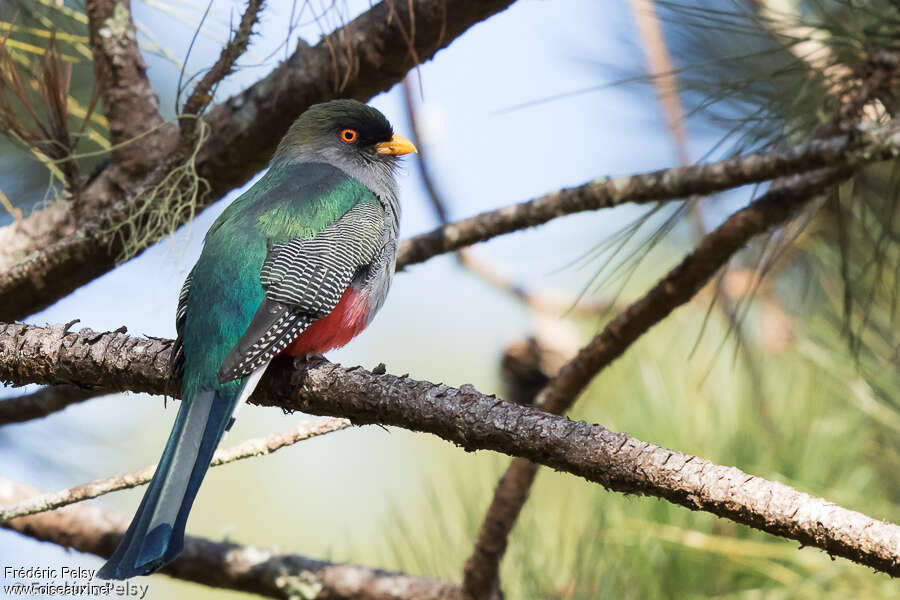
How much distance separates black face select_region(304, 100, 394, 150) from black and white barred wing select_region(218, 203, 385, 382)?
738 mm

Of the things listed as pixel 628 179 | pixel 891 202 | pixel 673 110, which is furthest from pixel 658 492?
pixel 673 110

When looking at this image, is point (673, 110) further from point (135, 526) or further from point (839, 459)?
point (135, 526)

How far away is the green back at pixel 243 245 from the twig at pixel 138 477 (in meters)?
0.24

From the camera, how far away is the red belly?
311 centimetres

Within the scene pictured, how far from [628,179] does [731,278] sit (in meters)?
2.26

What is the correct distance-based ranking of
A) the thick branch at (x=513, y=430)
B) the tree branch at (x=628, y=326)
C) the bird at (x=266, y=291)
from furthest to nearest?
the tree branch at (x=628, y=326), the bird at (x=266, y=291), the thick branch at (x=513, y=430)

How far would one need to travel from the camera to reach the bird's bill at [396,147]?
4.27 metres

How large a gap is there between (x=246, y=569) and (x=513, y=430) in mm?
2223

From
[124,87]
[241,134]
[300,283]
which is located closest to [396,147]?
[241,134]

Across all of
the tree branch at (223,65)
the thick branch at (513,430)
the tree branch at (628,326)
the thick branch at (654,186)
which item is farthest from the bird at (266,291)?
the tree branch at (628,326)

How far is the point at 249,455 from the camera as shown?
116 inches

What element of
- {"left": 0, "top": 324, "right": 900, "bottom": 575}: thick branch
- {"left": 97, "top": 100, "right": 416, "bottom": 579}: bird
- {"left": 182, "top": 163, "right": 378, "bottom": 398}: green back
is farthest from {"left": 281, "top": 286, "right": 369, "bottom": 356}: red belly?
{"left": 0, "top": 324, "right": 900, "bottom": 575}: thick branch

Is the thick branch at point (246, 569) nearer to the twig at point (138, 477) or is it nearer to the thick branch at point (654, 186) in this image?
the twig at point (138, 477)

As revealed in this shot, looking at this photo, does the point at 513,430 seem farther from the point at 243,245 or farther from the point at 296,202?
the point at 296,202
